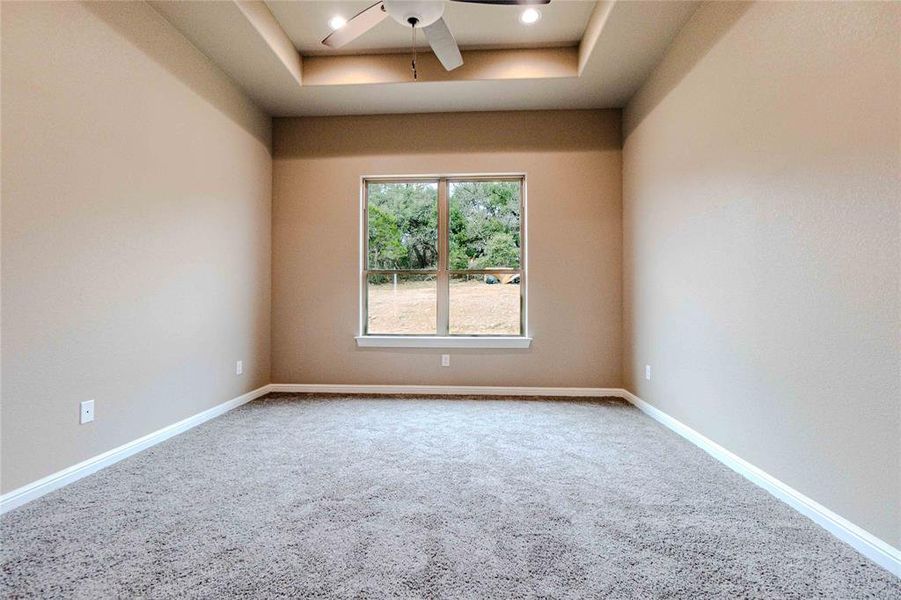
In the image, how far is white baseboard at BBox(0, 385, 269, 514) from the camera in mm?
1734


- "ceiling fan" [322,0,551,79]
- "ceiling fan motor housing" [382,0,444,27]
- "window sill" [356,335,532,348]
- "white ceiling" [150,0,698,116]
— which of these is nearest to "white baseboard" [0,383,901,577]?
"window sill" [356,335,532,348]

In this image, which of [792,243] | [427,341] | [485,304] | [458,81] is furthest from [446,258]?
[792,243]

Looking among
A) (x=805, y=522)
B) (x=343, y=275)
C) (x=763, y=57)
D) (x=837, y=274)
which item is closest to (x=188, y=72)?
(x=343, y=275)

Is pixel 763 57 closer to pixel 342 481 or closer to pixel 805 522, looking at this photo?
pixel 805 522

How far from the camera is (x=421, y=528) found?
1.57 meters

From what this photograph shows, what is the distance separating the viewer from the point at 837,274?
5.07 ft

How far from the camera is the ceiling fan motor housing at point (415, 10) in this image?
77.9 inches

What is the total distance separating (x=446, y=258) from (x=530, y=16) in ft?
6.87

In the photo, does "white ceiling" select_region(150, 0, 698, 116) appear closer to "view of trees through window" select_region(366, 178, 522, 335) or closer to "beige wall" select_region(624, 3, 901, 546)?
"beige wall" select_region(624, 3, 901, 546)

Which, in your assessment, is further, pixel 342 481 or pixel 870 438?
pixel 342 481

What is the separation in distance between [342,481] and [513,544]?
94cm

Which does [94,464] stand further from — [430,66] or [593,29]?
[593,29]

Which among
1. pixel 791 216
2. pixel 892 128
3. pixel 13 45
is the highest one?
pixel 13 45

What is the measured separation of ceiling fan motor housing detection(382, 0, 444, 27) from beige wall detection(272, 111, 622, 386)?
5.70ft
